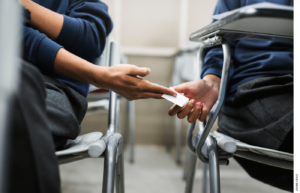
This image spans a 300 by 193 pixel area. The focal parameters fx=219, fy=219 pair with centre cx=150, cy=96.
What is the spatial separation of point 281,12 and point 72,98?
17.2 inches

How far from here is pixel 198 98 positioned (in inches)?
23.0

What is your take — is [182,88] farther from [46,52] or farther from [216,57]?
[46,52]

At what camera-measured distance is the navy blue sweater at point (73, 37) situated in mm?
458

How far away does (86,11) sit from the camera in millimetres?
592

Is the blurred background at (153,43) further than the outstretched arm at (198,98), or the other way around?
the blurred background at (153,43)

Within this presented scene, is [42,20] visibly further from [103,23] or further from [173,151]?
[173,151]

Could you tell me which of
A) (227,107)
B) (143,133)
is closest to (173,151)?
(143,133)

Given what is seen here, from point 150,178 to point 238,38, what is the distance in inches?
41.8

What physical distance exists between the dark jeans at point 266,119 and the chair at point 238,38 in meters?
0.04

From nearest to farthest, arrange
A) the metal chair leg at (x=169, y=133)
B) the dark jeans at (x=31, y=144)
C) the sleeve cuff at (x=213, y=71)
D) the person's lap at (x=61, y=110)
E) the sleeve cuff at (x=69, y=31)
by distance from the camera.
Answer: the dark jeans at (x=31, y=144)
the person's lap at (x=61, y=110)
the sleeve cuff at (x=69, y=31)
the sleeve cuff at (x=213, y=71)
the metal chair leg at (x=169, y=133)

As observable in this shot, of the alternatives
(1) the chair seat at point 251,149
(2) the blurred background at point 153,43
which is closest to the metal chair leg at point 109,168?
(1) the chair seat at point 251,149

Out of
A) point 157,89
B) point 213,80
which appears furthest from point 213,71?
point 157,89

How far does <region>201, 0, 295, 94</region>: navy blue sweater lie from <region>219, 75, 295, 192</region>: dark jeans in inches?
2.3

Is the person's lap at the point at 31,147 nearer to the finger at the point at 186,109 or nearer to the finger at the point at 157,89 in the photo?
the finger at the point at 157,89
